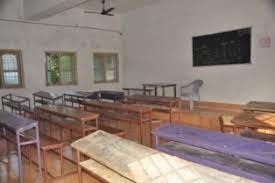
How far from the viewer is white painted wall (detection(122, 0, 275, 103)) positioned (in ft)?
19.1

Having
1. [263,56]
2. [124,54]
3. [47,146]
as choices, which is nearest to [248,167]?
[47,146]

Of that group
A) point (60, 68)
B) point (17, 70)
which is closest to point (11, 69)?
point (17, 70)

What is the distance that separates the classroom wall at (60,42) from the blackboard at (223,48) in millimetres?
3469

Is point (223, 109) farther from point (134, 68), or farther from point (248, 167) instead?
point (248, 167)

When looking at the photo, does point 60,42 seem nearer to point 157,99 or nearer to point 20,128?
point 157,99

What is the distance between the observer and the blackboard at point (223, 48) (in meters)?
6.10

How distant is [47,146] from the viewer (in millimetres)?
2803

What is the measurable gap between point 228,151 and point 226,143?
15 centimetres

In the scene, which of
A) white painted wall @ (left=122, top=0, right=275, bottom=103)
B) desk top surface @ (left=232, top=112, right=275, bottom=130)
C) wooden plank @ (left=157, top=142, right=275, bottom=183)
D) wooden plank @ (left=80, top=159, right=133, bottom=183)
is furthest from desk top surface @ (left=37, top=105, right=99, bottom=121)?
white painted wall @ (left=122, top=0, right=275, bottom=103)

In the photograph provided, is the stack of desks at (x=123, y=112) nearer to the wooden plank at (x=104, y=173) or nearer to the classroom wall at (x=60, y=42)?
the wooden plank at (x=104, y=173)

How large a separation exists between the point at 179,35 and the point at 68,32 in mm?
3637

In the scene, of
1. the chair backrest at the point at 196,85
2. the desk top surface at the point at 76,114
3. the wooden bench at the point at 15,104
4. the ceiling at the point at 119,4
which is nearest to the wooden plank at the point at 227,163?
the desk top surface at the point at 76,114

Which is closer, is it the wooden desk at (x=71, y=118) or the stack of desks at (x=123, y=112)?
the wooden desk at (x=71, y=118)

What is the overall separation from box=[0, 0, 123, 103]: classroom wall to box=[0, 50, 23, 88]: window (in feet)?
0.48
